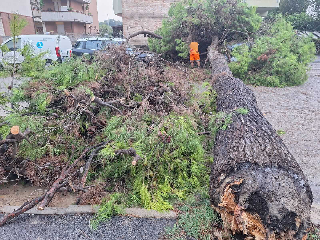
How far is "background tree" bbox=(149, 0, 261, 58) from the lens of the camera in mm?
10195

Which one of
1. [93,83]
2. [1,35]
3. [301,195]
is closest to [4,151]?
[93,83]

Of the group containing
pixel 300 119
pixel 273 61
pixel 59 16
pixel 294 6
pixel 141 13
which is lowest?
pixel 300 119

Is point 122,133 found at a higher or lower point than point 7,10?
lower

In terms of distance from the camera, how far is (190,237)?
272 cm

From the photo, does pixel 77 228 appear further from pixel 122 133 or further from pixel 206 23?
pixel 206 23

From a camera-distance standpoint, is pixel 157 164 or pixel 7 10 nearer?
pixel 157 164

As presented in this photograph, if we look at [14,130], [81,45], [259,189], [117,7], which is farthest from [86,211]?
[117,7]

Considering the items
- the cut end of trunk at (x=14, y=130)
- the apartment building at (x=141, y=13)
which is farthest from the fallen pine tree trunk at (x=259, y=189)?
the apartment building at (x=141, y=13)

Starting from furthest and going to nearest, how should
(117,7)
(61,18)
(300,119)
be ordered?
1. (61,18)
2. (117,7)
3. (300,119)

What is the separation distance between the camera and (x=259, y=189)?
255cm

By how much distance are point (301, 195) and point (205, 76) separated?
756 centimetres

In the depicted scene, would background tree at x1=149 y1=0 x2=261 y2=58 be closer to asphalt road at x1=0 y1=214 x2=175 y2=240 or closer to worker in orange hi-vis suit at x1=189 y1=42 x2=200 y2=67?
worker in orange hi-vis suit at x1=189 y1=42 x2=200 y2=67

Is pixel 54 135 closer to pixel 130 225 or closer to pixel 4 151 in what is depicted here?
pixel 4 151

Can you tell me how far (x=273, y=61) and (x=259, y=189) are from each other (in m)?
8.21
